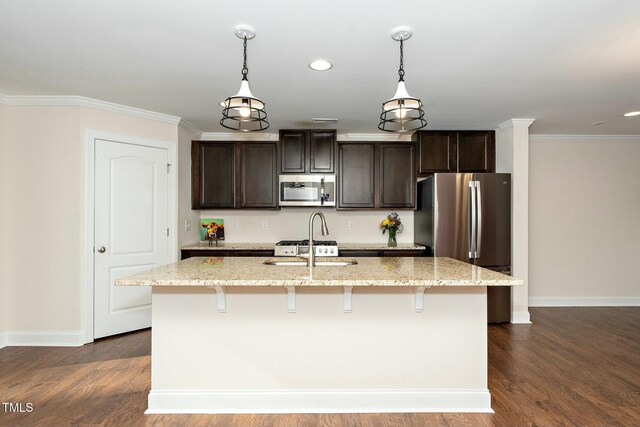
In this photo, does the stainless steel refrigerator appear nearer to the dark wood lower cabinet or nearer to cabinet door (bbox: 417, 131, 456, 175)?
cabinet door (bbox: 417, 131, 456, 175)

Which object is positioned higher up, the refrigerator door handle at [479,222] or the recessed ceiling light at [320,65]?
the recessed ceiling light at [320,65]

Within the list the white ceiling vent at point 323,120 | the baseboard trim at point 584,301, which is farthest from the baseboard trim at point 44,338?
the baseboard trim at point 584,301

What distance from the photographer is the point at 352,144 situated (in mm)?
4641

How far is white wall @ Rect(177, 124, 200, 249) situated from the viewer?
14.0 feet

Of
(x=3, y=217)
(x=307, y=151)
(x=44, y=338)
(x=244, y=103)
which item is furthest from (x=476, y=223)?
(x=3, y=217)

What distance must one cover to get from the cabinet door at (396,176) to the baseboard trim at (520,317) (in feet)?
5.72

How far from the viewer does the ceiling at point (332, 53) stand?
200 centimetres

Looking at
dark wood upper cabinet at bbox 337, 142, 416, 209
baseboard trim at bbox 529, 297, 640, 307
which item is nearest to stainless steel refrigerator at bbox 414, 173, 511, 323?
dark wood upper cabinet at bbox 337, 142, 416, 209

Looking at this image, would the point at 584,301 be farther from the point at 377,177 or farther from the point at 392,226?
the point at 377,177

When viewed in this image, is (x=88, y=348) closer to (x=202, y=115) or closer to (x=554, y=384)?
(x=202, y=115)

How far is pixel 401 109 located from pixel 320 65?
1.01 m

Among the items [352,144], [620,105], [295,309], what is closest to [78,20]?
[295,309]

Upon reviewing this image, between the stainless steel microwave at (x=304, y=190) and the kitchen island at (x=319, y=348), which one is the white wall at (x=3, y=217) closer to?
the kitchen island at (x=319, y=348)

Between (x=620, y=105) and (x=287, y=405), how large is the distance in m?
4.28
